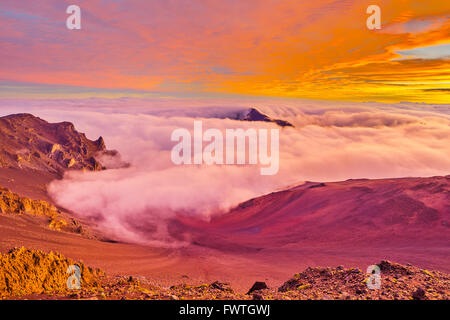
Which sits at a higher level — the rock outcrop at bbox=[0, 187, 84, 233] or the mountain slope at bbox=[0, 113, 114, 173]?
the mountain slope at bbox=[0, 113, 114, 173]

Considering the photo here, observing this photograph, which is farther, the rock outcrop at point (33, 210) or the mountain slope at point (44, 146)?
the mountain slope at point (44, 146)

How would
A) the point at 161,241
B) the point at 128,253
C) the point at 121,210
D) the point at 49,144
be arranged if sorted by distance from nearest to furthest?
the point at 128,253
the point at 161,241
the point at 121,210
the point at 49,144

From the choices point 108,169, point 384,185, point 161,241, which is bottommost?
point 161,241

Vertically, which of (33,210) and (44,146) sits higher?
(44,146)

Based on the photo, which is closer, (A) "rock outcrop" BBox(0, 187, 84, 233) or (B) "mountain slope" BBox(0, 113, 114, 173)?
(A) "rock outcrop" BBox(0, 187, 84, 233)

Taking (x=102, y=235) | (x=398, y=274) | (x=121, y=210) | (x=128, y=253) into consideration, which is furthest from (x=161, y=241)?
(x=398, y=274)

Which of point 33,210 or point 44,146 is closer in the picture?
point 33,210

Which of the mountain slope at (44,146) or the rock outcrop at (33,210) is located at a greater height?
the mountain slope at (44,146)

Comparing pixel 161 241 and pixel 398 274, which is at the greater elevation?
Answer: pixel 398 274
